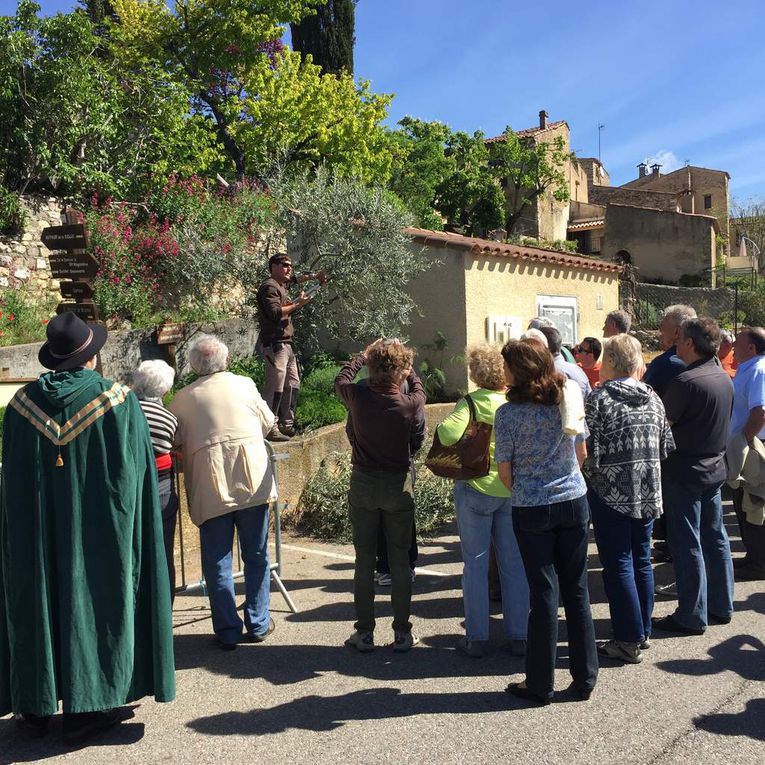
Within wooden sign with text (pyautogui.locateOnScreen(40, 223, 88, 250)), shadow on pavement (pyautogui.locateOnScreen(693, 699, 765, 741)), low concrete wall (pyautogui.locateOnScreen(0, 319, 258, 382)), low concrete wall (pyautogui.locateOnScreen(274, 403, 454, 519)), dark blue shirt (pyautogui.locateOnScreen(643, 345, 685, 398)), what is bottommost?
shadow on pavement (pyautogui.locateOnScreen(693, 699, 765, 741))

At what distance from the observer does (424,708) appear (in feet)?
12.1

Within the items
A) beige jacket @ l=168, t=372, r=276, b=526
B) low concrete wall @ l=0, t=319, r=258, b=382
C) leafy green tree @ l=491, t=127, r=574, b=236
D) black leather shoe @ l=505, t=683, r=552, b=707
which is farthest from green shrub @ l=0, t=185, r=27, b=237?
leafy green tree @ l=491, t=127, r=574, b=236

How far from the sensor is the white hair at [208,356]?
4469 mm

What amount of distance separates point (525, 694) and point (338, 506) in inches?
152

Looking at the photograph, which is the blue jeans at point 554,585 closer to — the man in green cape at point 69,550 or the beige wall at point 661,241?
the man in green cape at point 69,550

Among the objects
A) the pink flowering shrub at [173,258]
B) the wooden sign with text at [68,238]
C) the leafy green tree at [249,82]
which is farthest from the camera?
the leafy green tree at [249,82]

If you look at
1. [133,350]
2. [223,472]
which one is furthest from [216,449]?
[133,350]

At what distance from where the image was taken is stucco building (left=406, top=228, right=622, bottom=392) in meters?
11.6

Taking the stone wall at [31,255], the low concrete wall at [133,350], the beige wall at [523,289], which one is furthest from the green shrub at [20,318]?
the beige wall at [523,289]

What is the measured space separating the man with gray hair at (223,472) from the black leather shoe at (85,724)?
3.43 feet

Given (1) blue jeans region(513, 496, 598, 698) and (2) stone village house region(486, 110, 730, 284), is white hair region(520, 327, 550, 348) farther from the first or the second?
(2) stone village house region(486, 110, 730, 284)

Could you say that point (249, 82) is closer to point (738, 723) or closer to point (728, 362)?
point (728, 362)

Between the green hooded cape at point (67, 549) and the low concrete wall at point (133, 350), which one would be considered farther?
the low concrete wall at point (133, 350)

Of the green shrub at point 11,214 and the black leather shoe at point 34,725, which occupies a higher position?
the green shrub at point 11,214
